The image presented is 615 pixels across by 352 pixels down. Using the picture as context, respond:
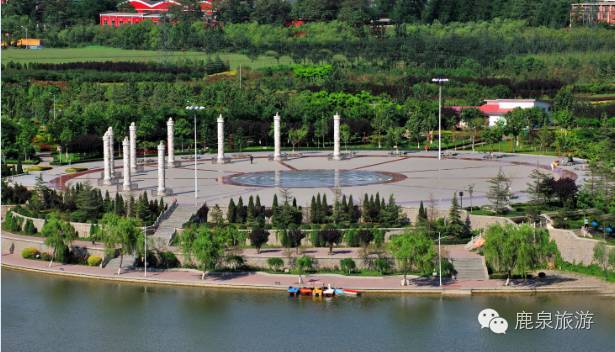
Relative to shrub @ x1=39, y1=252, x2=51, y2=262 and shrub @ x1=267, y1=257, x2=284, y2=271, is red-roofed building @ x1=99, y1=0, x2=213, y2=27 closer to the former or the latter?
shrub @ x1=39, y1=252, x2=51, y2=262

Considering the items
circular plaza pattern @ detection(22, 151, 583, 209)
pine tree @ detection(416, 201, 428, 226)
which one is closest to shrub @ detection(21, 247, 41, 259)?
circular plaza pattern @ detection(22, 151, 583, 209)

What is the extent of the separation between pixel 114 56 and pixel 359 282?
3540 inches

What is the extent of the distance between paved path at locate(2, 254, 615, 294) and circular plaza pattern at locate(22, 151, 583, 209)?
10135mm

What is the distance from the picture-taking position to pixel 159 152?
78000 mm

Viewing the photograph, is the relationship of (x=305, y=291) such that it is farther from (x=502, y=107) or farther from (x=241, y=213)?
(x=502, y=107)

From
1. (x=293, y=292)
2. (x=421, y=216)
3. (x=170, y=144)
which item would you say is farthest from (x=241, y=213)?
(x=170, y=144)

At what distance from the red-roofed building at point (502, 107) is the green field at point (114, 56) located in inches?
1309

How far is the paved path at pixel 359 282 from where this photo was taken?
59.6 m

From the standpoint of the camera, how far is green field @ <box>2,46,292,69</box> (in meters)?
142

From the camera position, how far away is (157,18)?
16788 centimetres

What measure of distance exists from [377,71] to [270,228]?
69.4 meters

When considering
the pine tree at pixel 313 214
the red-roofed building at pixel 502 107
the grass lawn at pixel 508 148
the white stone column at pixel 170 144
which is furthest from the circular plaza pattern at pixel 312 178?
the red-roofed building at pixel 502 107

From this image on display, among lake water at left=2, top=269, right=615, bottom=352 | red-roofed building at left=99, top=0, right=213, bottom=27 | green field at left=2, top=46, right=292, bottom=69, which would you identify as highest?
red-roofed building at left=99, top=0, right=213, bottom=27

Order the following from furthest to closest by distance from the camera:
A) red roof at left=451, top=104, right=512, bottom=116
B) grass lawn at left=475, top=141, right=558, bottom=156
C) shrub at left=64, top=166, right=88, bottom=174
A: red roof at left=451, top=104, right=512, bottom=116 < grass lawn at left=475, top=141, right=558, bottom=156 < shrub at left=64, top=166, right=88, bottom=174
